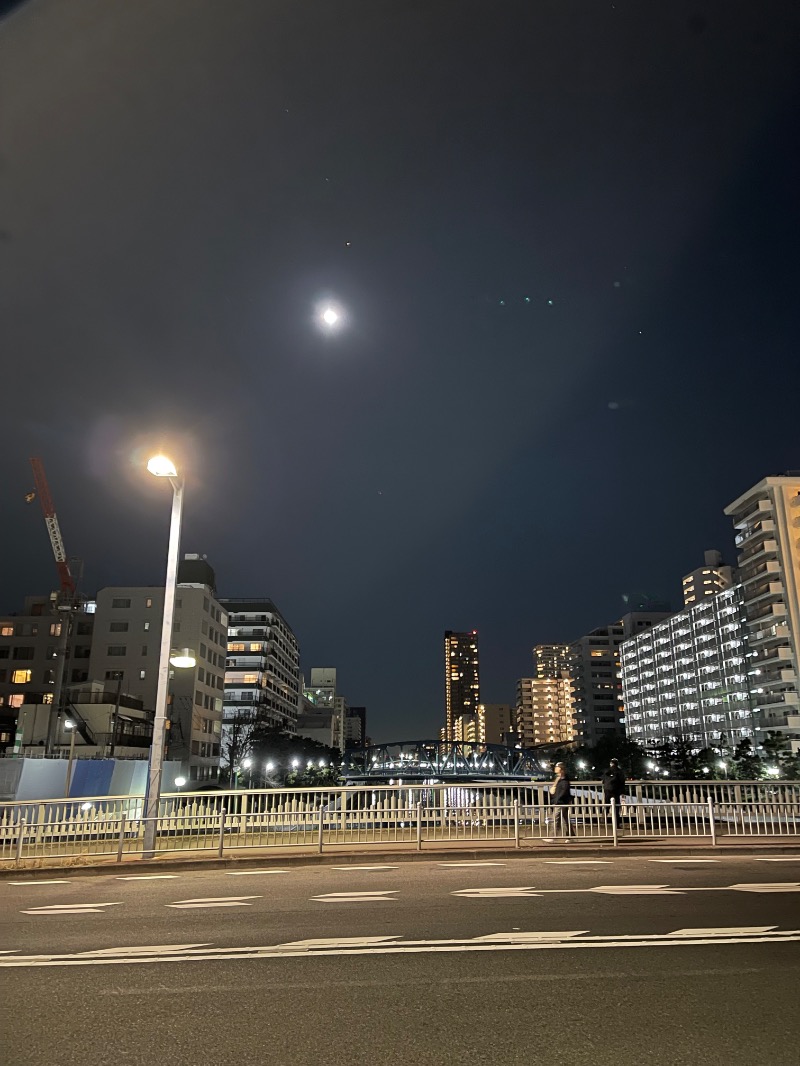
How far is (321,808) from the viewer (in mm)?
16078

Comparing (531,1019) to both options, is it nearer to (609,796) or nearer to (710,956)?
(710,956)

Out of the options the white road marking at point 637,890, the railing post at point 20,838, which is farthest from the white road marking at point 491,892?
the railing post at point 20,838

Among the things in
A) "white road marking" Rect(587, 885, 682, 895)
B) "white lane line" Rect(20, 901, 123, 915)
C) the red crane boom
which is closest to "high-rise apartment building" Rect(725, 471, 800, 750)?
"white road marking" Rect(587, 885, 682, 895)

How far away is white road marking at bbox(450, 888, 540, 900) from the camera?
10.6m

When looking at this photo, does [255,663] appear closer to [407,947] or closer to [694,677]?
[694,677]

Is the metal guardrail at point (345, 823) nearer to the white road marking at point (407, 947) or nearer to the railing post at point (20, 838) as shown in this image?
the railing post at point (20, 838)

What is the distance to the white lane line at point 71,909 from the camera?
32.7 feet

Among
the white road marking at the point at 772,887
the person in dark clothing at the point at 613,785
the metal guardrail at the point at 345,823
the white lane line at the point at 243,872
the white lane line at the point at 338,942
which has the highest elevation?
the person in dark clothing at the point at 613,785

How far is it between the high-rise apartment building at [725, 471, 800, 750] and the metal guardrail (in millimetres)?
70071

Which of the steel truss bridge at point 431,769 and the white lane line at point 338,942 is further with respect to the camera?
the steel truss bridge at point 431,769

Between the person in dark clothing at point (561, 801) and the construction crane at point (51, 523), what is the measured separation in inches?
3979

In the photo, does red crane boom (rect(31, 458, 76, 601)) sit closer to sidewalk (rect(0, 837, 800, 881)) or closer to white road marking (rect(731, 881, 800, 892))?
sidewalk (rect(0, 837, 800, 881))

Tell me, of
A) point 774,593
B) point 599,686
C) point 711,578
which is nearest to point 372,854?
point 774,593

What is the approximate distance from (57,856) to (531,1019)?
543 inches
